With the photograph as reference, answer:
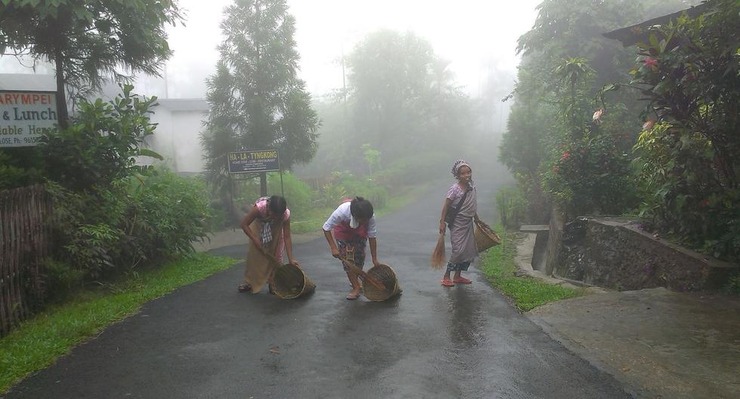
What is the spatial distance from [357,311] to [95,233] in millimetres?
3808

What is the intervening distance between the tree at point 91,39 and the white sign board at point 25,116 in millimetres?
986

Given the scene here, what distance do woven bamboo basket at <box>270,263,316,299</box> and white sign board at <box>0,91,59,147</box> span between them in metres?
3.81

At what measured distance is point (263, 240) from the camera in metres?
7.54

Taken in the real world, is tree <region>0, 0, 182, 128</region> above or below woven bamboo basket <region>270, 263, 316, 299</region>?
above

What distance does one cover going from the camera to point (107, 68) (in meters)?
10.1

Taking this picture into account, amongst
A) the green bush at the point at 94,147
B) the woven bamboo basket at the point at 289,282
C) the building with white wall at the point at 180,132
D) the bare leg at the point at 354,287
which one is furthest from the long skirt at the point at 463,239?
the building with white wall at the point at 180,132

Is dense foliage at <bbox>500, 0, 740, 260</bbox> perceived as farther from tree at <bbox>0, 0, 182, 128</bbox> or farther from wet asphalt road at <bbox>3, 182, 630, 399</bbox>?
tree at <bbox>0, 0, 182, 128</bbox>

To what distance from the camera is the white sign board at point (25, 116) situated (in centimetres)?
738

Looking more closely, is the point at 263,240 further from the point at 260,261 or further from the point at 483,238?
the point at 483,238

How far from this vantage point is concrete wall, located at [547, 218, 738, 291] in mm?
6785

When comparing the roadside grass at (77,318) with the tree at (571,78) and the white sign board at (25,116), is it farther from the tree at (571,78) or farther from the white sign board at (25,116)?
the tree at (571,78)

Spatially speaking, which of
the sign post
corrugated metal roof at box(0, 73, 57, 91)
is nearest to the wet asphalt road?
the sign post

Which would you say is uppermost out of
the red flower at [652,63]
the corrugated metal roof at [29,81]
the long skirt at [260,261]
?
the corrugated metal roof at [29,81]

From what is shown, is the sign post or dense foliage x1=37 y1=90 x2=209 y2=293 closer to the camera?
dense foliage x1=37 y1=90 x2=209 y2=293
